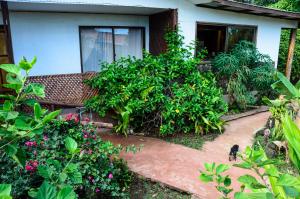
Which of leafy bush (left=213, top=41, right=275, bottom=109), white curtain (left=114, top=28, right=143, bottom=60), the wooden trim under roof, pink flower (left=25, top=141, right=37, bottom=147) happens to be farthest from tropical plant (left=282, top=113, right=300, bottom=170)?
white curtain (left=114, top=28, right=143, bottom=60)

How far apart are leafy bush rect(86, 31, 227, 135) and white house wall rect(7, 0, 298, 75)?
4.38 ft

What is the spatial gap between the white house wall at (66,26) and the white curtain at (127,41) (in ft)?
0.76

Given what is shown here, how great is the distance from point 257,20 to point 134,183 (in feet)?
24.9

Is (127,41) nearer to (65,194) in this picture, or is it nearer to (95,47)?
(95,47)

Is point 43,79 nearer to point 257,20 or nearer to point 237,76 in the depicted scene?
point 237,76

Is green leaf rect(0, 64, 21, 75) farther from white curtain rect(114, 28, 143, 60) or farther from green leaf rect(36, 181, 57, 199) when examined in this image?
white curtain rect(114, 28, 143, 60)

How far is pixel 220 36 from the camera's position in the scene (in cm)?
852

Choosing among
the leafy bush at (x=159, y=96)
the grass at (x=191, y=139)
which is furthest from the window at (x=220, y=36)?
the grass at (x=191, y=139)

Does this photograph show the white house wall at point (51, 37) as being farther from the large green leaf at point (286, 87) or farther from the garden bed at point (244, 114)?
the large green leaf at point (286, 87)

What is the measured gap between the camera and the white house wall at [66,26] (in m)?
6.22

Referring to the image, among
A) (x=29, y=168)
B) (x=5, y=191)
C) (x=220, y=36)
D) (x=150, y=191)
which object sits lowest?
(x=150, y=191)

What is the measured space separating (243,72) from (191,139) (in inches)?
129

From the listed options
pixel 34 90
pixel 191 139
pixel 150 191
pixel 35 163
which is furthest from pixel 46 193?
pixel 191 139

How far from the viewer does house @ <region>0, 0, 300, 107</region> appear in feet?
20.3
